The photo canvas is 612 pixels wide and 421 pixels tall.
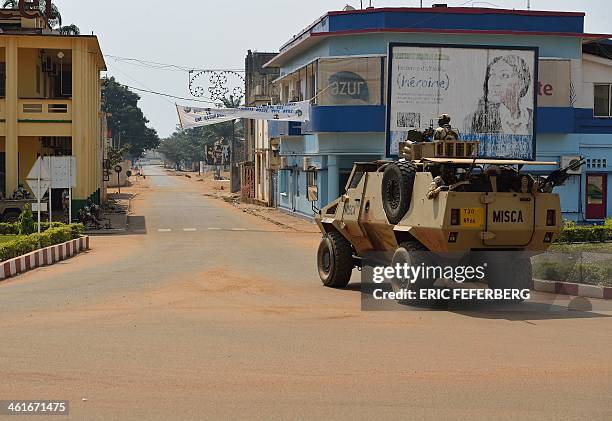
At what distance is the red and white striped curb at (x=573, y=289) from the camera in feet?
48.9

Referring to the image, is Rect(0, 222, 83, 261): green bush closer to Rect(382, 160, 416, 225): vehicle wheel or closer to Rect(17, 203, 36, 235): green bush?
Rect(17, 203, 36, 235): green bush

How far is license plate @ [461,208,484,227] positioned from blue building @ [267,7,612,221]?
21.1 metres

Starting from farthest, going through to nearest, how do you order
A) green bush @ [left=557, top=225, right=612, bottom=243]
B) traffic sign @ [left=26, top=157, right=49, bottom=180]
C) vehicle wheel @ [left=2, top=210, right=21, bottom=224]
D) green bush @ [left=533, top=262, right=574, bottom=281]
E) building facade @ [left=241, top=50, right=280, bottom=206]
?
building facade @ [left=241, top=50, right=280, bottom=206]
vehicle wheel @ [left=2, top=210, right=21, bottom=224]
green bush @ [left=557, top=225, right=612, bottom=243]
traffic sign @ [left=26, top=157, right=49, bottom=180]
green bush @ [left=533, top=262, right=574, bottom=281]

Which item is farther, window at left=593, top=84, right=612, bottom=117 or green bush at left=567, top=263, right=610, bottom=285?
window at left=593, top=84, right=612, bottom=117

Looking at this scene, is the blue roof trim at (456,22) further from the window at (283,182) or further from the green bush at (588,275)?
the green bush at (588,275)

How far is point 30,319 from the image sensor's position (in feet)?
39.4

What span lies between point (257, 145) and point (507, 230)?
146 ft

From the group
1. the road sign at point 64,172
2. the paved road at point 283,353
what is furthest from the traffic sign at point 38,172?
the paved road at point 283,353

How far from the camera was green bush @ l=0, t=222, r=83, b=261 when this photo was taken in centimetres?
2027

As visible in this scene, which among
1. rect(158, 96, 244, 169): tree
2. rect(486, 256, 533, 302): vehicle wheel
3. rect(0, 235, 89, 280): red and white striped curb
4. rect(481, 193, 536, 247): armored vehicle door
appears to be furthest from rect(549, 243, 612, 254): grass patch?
rect(158, 96, 244, 169): tree

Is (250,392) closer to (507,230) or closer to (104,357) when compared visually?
(104,357)

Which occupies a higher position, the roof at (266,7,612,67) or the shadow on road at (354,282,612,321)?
the roof at (266,7,612,67)

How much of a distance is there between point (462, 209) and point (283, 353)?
4.37m

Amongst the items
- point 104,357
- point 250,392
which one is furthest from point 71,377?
point 250,392
